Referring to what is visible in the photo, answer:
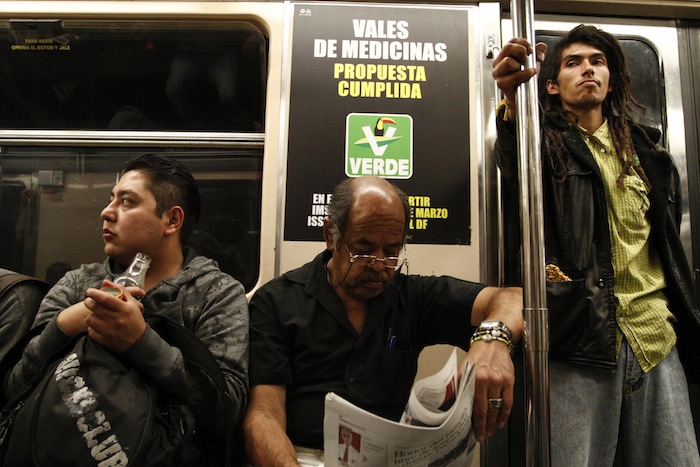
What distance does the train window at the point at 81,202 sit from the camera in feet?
8.11

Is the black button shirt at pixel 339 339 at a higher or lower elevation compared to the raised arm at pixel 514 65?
lower

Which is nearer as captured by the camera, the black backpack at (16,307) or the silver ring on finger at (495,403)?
the silver ring on finger at (495,403)

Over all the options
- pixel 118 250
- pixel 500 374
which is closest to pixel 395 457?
pixel 500 374

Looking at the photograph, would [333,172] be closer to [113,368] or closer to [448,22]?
[448,22]

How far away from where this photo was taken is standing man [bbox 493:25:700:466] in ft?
5.93

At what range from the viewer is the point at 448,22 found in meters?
2.44

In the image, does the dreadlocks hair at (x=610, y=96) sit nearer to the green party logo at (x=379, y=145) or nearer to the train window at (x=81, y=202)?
the green party logo at (x=379, y=145)

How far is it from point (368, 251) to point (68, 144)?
158 centimetres

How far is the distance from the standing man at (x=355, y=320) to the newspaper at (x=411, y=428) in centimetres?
39

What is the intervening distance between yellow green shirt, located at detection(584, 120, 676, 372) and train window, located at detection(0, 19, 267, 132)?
152 centimetres

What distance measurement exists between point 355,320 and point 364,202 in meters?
0.39

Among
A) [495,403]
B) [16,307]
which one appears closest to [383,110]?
[495,403]

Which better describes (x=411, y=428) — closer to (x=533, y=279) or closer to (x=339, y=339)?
(x=533, y=279)

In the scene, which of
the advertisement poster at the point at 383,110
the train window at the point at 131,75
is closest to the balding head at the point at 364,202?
the advertisement poster at the point at 383,110
